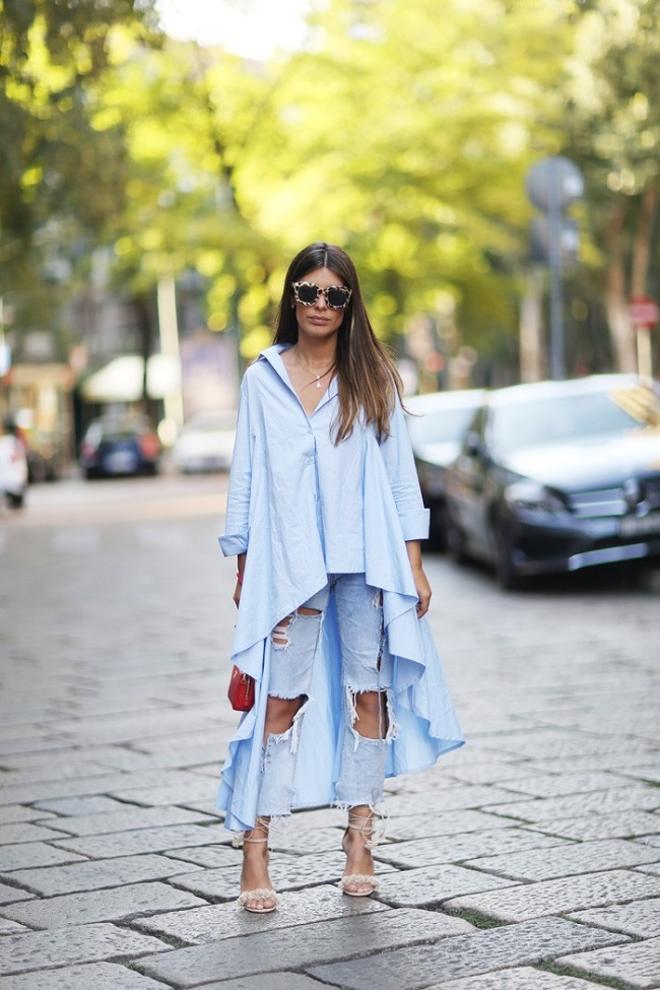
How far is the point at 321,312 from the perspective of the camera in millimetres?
4746

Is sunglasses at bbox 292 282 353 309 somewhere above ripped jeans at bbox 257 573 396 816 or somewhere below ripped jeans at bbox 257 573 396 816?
above

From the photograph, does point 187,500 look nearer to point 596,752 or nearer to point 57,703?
point 57,703

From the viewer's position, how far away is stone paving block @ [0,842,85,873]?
5.23 meters

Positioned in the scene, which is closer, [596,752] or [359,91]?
[596,752]

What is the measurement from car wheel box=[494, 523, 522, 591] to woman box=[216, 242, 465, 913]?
26.9ft

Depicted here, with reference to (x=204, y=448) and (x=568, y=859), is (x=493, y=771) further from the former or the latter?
(x=204, y=448)

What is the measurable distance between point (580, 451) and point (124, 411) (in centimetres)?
6352

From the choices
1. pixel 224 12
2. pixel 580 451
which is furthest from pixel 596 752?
pixel 224 12

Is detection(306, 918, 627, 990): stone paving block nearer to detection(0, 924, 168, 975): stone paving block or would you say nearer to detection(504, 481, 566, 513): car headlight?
detection(0, 924, 168, 975): stone paving block

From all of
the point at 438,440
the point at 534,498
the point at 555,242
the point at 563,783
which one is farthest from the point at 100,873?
the point at 555,242

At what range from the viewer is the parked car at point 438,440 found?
16797mm

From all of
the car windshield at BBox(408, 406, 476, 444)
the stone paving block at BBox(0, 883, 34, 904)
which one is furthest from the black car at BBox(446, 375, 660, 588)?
the stone paving block at BBox(0, 883, 34, 904)

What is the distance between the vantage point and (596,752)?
673 centimetres

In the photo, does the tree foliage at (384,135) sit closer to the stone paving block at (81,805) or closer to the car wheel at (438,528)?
the car wheel at (438,528)
